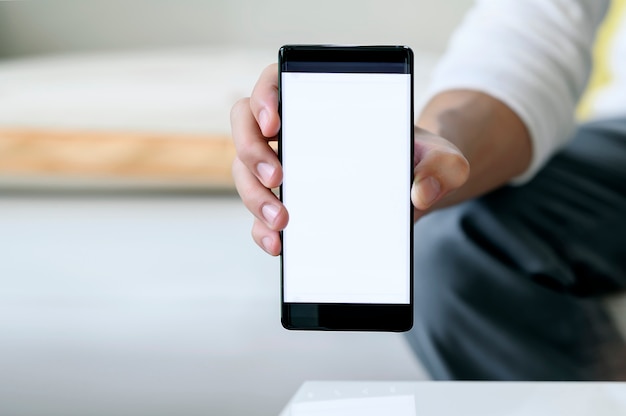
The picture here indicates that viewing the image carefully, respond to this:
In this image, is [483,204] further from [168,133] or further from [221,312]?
[168,133]

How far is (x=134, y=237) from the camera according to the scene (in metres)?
0.64

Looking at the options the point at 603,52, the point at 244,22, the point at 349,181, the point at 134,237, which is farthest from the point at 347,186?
the point at 244,22

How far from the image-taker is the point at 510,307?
530 millimetres

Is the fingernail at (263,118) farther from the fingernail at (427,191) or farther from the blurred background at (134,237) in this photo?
the blurred background at (134,237)

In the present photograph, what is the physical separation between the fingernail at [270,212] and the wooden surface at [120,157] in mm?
445

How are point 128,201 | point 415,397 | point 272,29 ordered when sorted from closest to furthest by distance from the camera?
point 415,397, point 128,201, point 272,29

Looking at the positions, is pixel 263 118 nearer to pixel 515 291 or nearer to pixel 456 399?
pixel 456 399

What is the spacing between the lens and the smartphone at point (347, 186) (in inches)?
10.9

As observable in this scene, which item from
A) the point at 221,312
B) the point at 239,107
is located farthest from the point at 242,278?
the point at 239,107

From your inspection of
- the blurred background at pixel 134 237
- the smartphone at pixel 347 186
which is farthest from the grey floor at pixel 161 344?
the smartphone at pixel 347 186

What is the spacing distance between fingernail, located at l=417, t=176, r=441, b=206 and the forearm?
7.4 inches

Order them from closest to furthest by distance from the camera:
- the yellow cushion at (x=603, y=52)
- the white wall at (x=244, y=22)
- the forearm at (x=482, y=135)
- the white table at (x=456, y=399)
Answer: the white table at (x=456, y=399)
the forearm at (x=482, y=135)
the yellow cushion at (x=603, y=52)
the white wall at (x=244, y=22)

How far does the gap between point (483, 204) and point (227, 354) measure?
180 mm

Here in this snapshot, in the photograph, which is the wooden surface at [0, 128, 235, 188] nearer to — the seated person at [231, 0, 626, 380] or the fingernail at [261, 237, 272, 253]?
the seated person at [231, 0, 626, 380]
